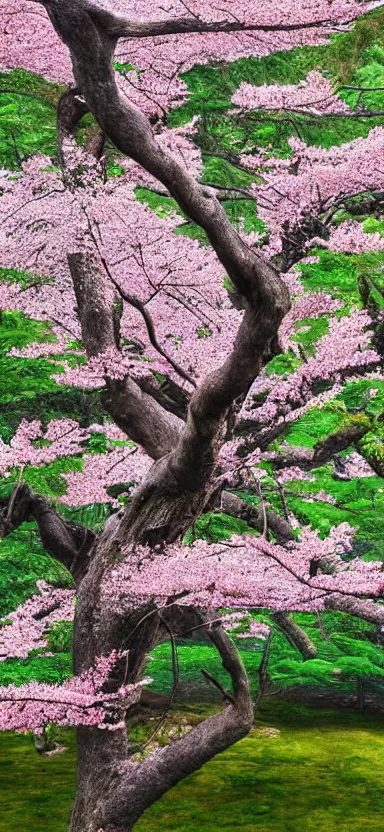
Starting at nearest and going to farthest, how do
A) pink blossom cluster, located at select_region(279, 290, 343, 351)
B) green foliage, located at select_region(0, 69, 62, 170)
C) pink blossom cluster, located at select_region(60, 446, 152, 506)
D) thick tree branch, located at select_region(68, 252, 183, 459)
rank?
thick tree branch, located at select_region(68, 252, 183, 459)
pink blossom cluster, located at select_region(279, 290, 343, 351)
pink blossom cluster, located at select_region(60, 446, 152, 506)
green foliage, located at select_region(0, 69, 62, 170)

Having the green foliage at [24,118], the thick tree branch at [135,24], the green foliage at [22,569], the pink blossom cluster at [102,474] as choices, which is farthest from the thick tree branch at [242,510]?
the thick tree branch at [135,24]

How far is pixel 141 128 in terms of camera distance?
12.0ft

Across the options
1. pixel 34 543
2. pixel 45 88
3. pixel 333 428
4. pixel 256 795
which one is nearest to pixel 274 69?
pixel 45 88

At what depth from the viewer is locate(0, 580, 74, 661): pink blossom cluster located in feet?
20.4

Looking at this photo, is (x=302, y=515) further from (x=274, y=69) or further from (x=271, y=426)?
(x=274, y=69)

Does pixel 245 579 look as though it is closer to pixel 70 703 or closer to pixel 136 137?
pixel 70 703

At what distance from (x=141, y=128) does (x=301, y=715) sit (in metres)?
8.50

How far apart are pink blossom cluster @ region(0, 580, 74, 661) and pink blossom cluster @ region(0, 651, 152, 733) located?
2.31 feet

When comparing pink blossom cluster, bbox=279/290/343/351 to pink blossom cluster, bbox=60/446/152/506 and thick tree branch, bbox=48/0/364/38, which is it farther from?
thick tree branch, bbox=48/0/364/38

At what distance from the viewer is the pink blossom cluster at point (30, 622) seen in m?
6.21

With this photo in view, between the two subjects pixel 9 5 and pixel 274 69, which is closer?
pixel 9 5

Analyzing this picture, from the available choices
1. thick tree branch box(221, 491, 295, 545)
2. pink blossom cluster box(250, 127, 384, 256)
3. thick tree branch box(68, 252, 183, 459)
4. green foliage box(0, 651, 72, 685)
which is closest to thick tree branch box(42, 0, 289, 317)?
pink blossom cluster box(250, 127, 384, 256)

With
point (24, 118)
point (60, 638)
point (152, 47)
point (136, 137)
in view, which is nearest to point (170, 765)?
point (60, 638)

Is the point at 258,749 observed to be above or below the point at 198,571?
below
